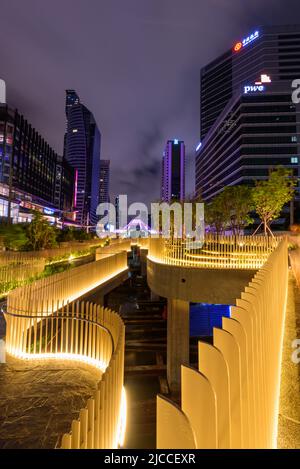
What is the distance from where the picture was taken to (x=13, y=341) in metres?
6.06

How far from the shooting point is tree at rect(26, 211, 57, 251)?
19641mm

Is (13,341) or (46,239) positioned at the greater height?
(46,239)

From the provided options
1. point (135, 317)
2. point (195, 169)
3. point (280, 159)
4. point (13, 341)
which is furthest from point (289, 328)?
point (195, 169)

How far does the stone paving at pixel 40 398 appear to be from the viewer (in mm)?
3703

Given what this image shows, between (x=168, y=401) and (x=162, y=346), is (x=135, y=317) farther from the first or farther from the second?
(x=168, y=401)

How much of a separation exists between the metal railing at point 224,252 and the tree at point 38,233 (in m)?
10.1

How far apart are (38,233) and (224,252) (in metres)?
14.0

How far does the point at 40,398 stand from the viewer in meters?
4.63

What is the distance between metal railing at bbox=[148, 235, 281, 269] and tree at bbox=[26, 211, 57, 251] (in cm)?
1010

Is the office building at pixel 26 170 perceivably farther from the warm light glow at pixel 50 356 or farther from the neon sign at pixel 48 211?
the warm light glow at pixel 50 356

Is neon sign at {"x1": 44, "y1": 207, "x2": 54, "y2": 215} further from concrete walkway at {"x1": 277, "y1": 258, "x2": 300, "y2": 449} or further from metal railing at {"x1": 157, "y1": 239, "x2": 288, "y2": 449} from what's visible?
metal railing at {"x1": 157, "y1": 239, "x2": 288, "y2": 449}

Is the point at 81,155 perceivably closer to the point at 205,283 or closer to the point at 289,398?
the point at 205,283

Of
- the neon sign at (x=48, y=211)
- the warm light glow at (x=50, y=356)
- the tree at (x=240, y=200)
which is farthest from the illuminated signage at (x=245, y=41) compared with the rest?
the warm light glow at (x=50, y=356)

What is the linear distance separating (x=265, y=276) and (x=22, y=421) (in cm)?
421
